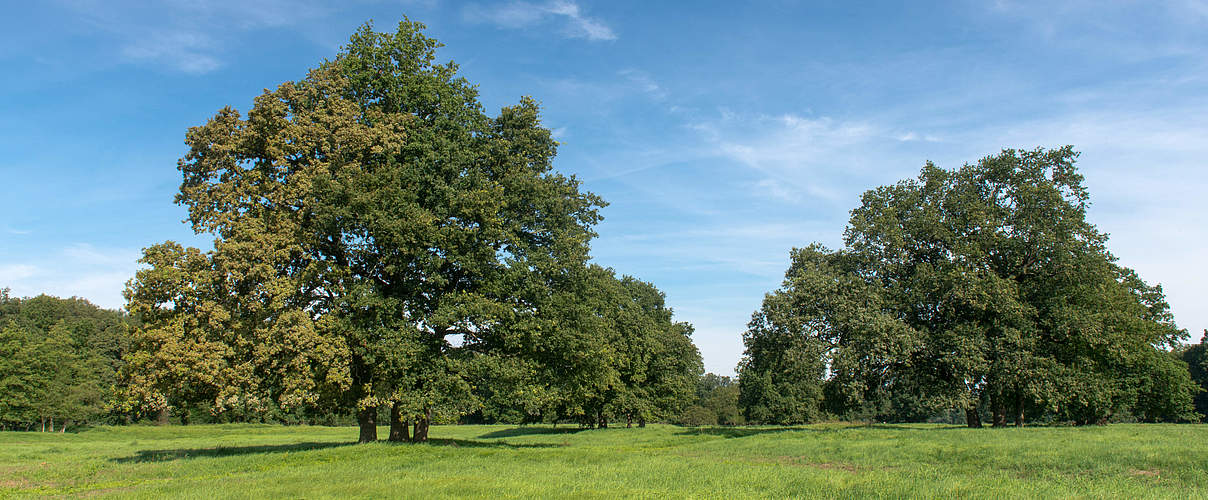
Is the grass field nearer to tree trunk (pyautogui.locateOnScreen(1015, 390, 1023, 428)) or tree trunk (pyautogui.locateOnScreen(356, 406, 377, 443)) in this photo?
tree trunk (pyautogui.locateOnScreen(356, 406, 377, 443))

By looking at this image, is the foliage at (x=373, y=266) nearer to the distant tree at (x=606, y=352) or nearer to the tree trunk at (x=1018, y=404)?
the distant tree at (x=606, y=352)

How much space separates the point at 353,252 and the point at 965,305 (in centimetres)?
3179

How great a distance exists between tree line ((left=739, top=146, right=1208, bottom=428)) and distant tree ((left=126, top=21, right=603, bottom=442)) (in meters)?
16.2

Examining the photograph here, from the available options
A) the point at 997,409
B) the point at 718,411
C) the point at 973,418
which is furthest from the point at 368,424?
the point at 718,411

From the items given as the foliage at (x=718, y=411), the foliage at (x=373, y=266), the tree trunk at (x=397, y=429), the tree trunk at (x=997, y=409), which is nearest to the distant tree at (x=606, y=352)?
the foliage at (x=373, y=266)

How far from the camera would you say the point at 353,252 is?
992 inches

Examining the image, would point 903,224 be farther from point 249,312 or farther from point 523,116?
point 249,312

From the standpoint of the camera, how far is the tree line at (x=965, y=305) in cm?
3438

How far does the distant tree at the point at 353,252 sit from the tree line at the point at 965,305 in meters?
16.2

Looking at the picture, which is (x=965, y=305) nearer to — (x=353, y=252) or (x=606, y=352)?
(x=606, y=352)

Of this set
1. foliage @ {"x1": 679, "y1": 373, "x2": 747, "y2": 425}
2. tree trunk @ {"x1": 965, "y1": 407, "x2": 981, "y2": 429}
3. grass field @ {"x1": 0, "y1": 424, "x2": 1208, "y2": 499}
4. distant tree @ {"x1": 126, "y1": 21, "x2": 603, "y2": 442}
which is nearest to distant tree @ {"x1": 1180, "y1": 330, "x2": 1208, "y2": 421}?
foliage @ {"x1": 679, "y1": 373, "x2": 747, "y2": 425}

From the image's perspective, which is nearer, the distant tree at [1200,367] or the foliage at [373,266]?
the foliage at [373,266]

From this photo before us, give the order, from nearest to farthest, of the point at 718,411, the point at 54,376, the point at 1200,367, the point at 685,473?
the point at 685,473 → the point at 54,376 → the point at 1200,367 → the point at 718,411

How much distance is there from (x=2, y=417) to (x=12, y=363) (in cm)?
573
